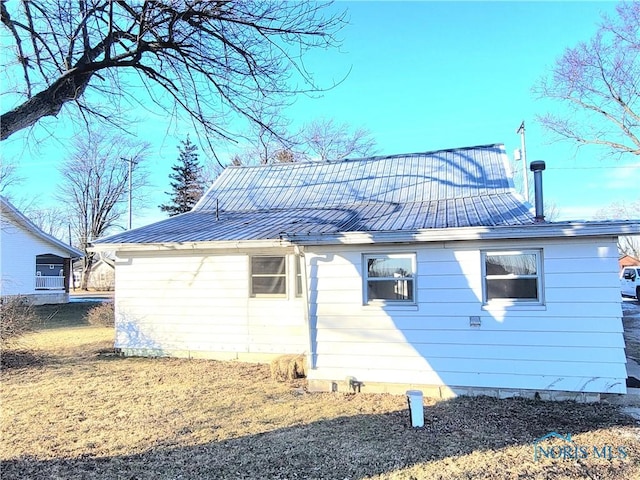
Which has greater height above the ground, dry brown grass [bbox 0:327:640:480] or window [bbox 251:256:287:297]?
window [bbox 251:256:287:297]

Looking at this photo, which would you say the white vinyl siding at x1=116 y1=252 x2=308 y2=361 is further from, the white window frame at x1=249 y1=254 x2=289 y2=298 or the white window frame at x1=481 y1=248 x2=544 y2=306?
the white window frame at x1=481 y1=248 x2=544 y2=306

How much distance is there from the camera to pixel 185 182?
3966 cm

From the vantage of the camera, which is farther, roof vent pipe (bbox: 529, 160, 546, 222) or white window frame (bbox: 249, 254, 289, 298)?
white window frame (bbox: 249, 254, 289, 298)

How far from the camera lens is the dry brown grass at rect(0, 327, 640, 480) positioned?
4.16 meters

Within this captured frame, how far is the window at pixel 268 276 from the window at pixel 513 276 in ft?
14.4

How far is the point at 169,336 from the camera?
9.88 m

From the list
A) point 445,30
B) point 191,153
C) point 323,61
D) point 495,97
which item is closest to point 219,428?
point 323,61

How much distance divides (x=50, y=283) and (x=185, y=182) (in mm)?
17161

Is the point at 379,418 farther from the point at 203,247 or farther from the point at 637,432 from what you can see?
the point at 203,247

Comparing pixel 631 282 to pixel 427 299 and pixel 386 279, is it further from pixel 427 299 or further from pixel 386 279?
pixel 386 279

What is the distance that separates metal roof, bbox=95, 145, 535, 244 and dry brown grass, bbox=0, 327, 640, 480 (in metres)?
2.83

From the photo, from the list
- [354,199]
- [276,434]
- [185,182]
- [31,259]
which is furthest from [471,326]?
[185,182]

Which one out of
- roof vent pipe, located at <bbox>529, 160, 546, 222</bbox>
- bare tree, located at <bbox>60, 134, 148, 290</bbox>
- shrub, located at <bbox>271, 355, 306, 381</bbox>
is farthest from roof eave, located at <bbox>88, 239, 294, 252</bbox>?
bare tree, located at <bbox>60, 134, 148, 290</bbox>

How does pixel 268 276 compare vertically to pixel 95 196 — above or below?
below
